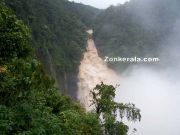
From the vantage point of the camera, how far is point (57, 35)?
71375 millimetres

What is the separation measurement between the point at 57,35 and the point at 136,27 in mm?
19832

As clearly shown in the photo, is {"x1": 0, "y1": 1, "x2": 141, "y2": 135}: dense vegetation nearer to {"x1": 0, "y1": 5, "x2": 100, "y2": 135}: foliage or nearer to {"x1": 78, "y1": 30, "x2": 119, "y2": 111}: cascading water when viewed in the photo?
{"x1": 0, "y1": 5, "x2": 100, "y2": 135}: foliage

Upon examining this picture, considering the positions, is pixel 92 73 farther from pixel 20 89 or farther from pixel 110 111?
pixel 20 89

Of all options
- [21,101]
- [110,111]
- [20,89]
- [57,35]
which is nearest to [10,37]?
[20,89]

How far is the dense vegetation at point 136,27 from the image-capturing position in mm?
80438

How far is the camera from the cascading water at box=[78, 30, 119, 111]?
7081 cm

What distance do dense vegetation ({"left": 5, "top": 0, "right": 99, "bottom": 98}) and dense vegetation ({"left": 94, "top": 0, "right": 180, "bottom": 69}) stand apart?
174 inches

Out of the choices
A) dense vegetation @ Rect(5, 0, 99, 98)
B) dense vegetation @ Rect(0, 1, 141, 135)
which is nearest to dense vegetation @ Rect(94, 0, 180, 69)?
dense vegetation @ Rect(5, 0, 99, 98)

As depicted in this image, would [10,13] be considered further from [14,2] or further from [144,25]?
[144,25]

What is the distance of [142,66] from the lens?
7925cm

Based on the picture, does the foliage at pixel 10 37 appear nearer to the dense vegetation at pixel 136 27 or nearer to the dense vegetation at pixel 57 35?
the dense vegetation at pixel 57 35

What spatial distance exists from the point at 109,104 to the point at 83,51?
52.4 metres

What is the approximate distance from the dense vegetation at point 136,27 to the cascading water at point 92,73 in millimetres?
1783

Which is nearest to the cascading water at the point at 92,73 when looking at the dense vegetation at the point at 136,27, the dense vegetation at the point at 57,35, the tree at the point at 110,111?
the dense vegetation at the point at 57,35
